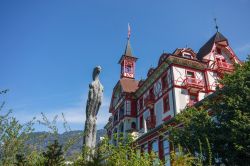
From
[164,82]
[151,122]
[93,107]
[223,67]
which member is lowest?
[93,107]

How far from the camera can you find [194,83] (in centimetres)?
2719

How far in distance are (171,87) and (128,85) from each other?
41.8 feet

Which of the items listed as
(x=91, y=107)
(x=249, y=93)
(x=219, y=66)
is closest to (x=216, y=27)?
(x=219, y=66)

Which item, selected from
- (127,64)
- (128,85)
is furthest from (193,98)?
(127,64)

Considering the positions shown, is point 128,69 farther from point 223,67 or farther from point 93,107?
point 93,107

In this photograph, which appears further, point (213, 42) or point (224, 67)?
point (213, 42)

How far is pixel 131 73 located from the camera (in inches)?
→ 1720

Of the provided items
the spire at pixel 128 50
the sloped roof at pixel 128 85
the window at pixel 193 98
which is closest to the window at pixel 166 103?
the window at pixel 193 98

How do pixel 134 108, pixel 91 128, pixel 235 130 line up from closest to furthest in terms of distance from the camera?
pixel 91 128
pixel 235 130
pixel 134 108

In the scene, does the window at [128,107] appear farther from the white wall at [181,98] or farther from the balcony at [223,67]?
the balcony at [223,67]

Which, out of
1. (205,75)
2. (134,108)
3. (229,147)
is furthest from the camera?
(134,108)

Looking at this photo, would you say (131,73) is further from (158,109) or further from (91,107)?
(91,107)

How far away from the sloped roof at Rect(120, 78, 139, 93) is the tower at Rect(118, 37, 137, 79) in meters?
1.73

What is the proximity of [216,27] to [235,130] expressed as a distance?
918 inches
